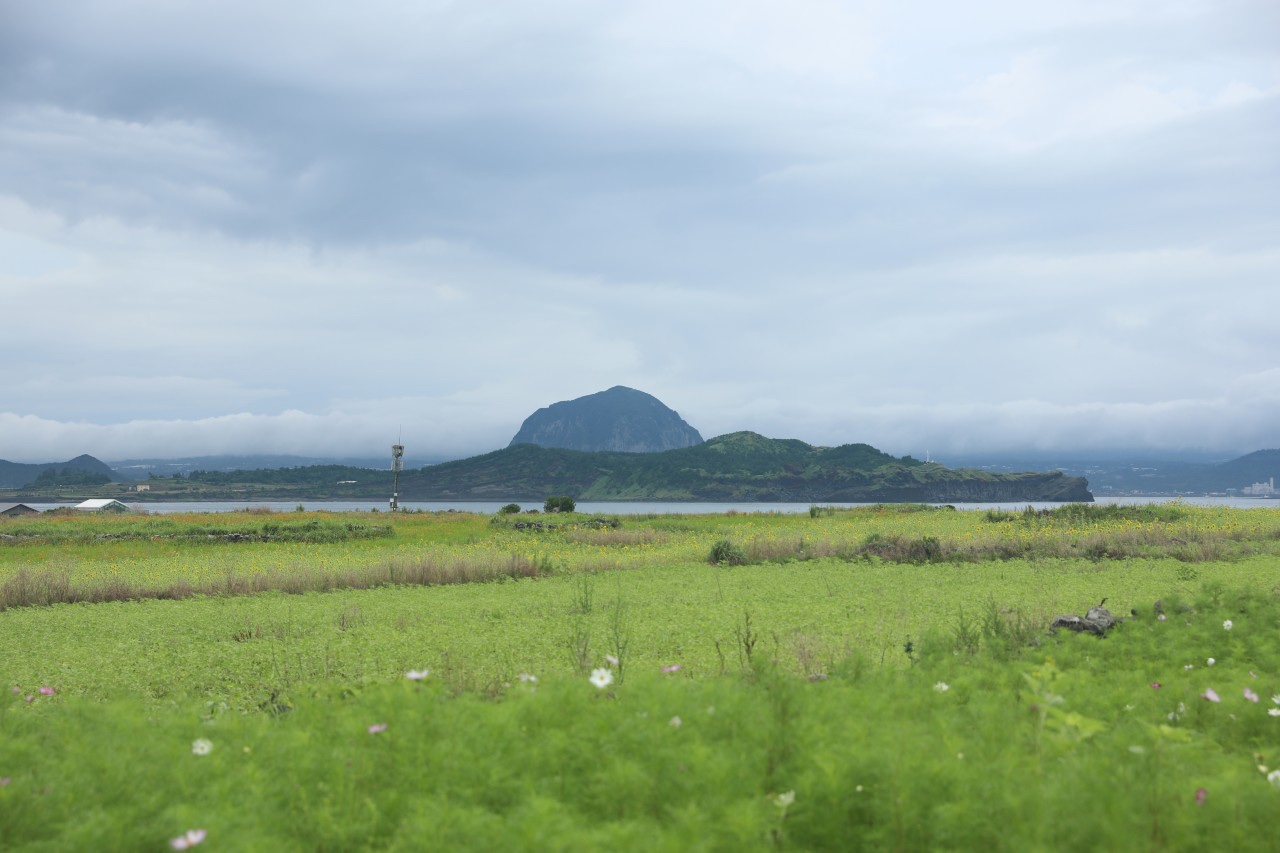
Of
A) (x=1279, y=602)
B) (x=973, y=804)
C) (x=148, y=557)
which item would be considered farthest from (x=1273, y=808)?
(x=148, y=557)

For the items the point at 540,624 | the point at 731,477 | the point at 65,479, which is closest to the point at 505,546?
the point at 540,624

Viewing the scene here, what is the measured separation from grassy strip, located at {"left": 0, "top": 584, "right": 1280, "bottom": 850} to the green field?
0.6 inches

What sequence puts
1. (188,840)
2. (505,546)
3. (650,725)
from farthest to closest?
1. (505,546)
2. (650,725)
3. (188,840)

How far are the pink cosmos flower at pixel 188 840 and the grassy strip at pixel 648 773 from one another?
0.11 meters

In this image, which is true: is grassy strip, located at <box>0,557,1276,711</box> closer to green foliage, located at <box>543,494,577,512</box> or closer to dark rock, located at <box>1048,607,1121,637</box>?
dark rock, located at <box>1048,607,1121,637</box>

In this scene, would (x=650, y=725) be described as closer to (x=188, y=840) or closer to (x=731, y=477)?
(x=188, y=840)

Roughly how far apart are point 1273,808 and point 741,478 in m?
147

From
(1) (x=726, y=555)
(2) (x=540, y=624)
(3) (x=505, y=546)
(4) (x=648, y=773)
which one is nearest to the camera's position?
(4) (x=648, y=773)

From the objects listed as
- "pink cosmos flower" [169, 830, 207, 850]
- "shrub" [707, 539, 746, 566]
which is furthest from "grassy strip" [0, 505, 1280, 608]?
"pink cosmos flower" [169, 830, 207, 850]

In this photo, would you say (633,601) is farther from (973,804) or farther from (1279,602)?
(973,804)

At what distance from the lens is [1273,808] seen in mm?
3574

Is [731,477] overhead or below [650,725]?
below

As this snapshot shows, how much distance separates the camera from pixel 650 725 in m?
4.26

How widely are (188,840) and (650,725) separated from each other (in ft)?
6.88
